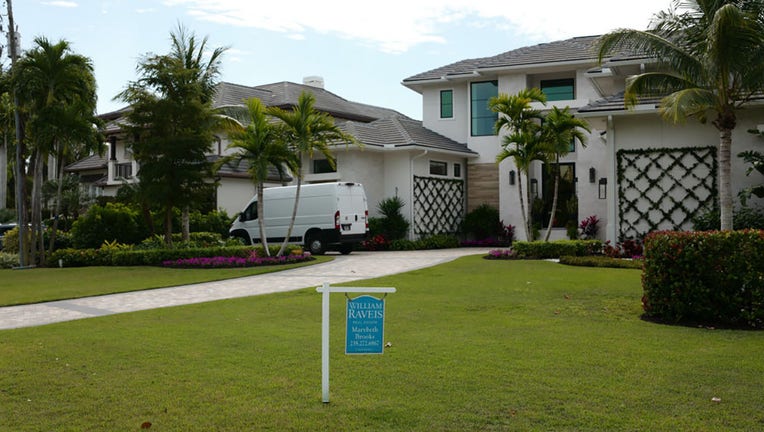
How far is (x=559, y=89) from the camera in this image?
→ 1131 inches

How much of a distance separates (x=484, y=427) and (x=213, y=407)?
6.76 feet

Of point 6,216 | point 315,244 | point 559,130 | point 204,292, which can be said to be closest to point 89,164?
point 6,216

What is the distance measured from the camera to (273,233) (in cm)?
2436

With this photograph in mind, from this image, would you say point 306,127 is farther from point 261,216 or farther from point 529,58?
point 529,58

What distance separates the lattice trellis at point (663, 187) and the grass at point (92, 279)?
8916mm

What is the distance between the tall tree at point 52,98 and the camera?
20750mm

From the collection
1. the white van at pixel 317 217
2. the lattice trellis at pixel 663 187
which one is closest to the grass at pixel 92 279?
the white van at pixel 317 217

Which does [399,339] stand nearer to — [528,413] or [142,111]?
[528,413]

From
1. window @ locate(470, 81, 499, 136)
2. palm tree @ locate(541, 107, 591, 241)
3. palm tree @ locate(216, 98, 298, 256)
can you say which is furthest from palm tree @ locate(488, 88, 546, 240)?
window @ locate(470, 81, 499, 136)

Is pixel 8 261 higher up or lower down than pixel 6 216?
lower down

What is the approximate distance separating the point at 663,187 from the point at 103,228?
17.6 metres

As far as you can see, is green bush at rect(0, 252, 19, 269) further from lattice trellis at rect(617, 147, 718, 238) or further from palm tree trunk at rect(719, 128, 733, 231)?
palm tree trunk at rect(719, 128, 733, 231)

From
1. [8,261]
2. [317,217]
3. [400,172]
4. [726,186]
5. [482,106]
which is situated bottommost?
[8,261]

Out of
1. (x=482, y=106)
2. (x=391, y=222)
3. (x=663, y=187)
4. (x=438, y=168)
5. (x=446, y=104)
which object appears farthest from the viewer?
(x=446, y=104)
